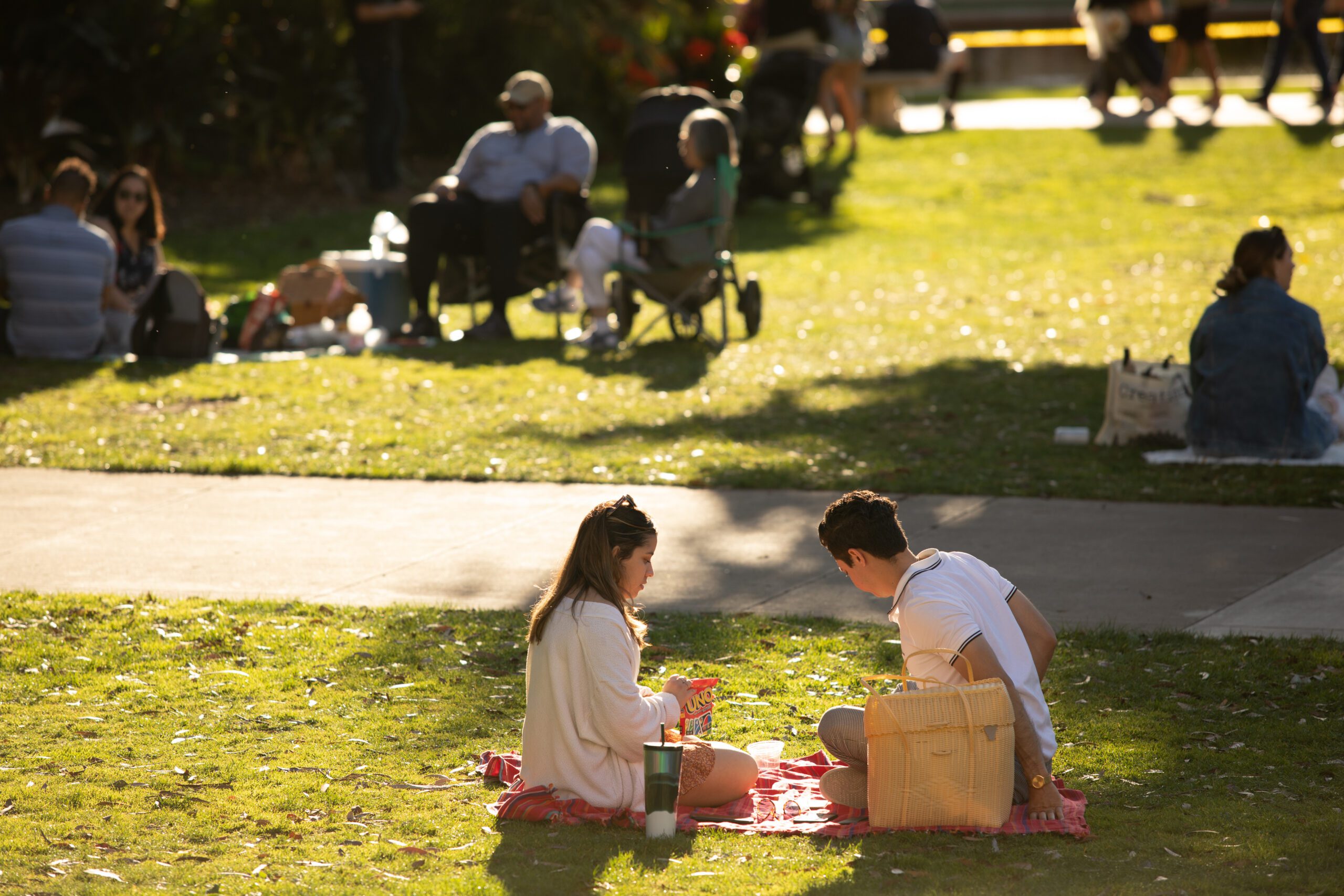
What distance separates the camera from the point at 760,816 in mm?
4562

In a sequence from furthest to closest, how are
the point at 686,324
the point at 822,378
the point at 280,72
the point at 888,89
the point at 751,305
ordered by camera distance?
1. the point at 888,89
2. the point at 280,72
3. the point at 751,305
4. the point at 686,324
5. the point at 822,378

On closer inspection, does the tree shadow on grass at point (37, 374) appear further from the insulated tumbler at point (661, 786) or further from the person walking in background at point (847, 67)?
the person walking in background at point (847, 67)

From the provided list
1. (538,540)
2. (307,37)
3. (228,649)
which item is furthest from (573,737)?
(307,37)

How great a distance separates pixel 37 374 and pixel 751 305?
17.6 ft

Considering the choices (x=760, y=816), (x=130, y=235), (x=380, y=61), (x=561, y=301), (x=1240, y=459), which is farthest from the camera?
(x=380, y=61)

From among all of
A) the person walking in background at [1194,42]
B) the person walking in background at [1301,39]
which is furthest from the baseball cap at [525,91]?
the person walking in background at [1301,39]

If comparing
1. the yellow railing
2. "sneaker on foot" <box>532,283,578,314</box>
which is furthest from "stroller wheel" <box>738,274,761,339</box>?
the yellow railing

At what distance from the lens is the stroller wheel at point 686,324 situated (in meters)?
12.2

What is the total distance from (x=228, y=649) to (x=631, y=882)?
2.53m

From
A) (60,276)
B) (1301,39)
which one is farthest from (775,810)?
(1301,39)

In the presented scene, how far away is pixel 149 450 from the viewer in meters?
9.26

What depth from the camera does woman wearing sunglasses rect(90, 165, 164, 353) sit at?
12.0 m

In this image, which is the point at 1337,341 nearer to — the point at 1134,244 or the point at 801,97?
the point at 1134,244

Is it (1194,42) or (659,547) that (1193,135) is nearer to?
(1194,42)
